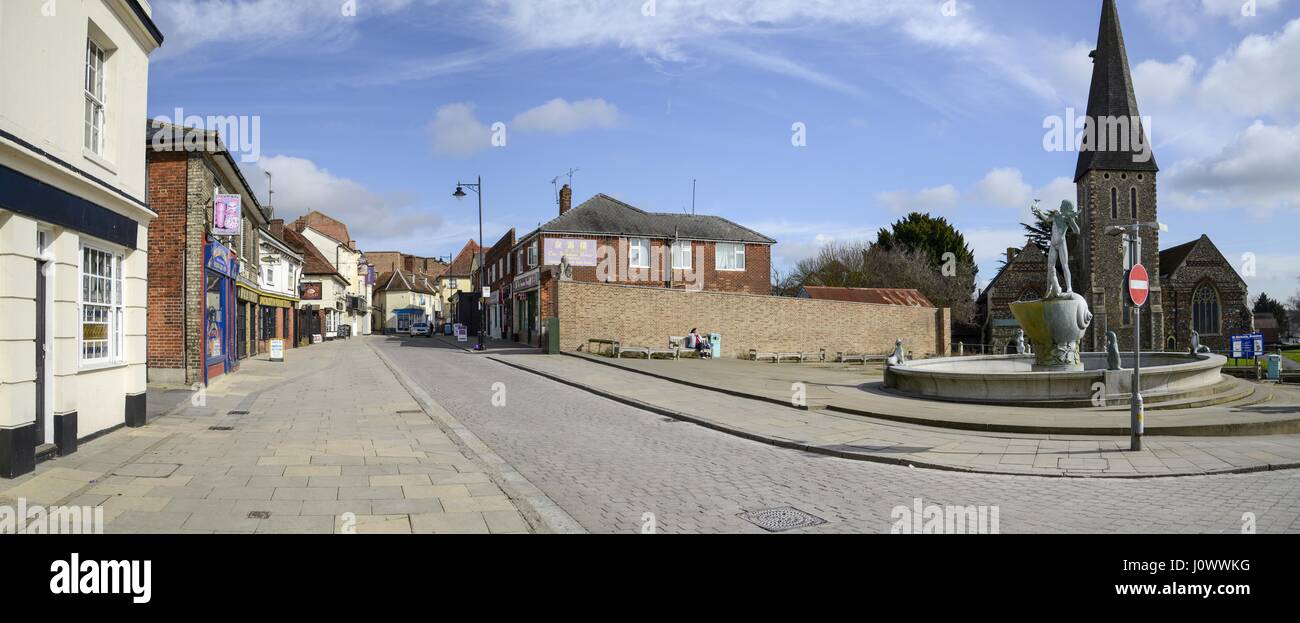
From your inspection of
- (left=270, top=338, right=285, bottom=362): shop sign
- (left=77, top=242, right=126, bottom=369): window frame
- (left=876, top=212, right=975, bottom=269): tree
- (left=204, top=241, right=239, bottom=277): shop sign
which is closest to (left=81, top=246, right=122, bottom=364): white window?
(left=77, top=242, right=126, bottom=369): window frame

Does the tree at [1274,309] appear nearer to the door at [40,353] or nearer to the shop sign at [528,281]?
the shop sign at [528,281]

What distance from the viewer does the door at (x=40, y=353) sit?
7914mm

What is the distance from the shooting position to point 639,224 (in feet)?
144

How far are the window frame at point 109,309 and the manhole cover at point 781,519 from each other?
8.08 m

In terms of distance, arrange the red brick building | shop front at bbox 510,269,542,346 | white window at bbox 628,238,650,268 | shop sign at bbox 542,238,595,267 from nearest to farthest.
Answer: shop front at bbox 510,269,542,346 → shop sign at bbox 542,238,595,267 → the red brick building → white window at bbox 628,238,650,268

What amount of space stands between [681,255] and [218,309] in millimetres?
28281

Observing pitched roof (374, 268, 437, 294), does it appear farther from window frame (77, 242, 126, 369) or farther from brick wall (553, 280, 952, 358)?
window frame (77, 242, 126, 369)

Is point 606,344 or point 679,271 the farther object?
point 679,271

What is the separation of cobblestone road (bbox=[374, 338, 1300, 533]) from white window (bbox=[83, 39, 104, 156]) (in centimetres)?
620

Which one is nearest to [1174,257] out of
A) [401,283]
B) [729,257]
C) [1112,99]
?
[1112,99]

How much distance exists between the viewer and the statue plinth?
16844 mm

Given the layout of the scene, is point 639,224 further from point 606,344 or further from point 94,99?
point 94,99
